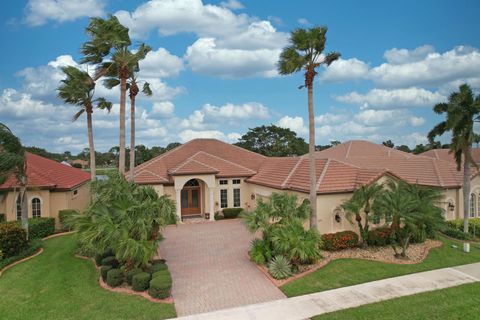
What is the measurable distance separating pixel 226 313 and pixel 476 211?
23.1 m

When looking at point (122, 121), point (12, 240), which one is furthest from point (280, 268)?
point (12, 240)

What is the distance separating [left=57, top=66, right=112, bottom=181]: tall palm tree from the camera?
21328 mm

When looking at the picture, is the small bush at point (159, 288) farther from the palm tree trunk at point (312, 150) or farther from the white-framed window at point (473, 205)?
the white-framed window at point (473, 205)

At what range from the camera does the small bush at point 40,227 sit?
64.3ft

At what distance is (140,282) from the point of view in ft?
40.5

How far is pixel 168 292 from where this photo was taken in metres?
A: 12.1

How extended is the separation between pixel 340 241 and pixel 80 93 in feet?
64.2

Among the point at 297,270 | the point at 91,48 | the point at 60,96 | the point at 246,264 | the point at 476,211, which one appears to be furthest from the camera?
the point at 476,211

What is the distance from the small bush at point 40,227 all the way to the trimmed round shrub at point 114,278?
10031 millimetres

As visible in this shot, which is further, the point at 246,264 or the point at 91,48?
the point at 91,48

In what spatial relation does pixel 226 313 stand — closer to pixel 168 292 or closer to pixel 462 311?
pixel 168 292

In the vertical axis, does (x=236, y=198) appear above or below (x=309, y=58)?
below

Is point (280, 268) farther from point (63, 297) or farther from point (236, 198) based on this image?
point (236, 198)

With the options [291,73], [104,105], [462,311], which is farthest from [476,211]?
[104,105]
